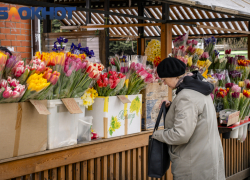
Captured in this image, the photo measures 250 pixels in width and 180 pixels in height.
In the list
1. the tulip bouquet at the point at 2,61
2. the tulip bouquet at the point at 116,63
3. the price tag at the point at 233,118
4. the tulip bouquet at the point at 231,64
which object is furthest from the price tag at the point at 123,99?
the tulip bouquet at the point at 231,64

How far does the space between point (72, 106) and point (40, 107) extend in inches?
11.4

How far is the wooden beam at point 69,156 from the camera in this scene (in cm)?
213

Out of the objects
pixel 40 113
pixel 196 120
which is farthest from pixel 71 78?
pixel 196 120

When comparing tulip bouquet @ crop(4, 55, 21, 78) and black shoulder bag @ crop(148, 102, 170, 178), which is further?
black shoulder bag @ crop(148, 102, 170, 178)

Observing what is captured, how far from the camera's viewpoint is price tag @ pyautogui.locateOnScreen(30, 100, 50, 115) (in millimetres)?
2114

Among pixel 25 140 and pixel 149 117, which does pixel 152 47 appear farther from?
pixel 25 140

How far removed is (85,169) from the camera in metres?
2.63

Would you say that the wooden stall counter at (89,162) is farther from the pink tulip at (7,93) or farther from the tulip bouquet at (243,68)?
the tulip bouquet at (243,68)

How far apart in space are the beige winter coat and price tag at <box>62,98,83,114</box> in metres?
0.61

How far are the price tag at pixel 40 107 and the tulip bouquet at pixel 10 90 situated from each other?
0.11 meters

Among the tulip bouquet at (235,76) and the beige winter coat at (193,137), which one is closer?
the beige winter coat at (193,137)

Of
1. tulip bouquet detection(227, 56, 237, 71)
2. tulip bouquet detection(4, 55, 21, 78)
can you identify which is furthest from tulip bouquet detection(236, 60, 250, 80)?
tulip bouquet detection(4, 55, 21, 78)

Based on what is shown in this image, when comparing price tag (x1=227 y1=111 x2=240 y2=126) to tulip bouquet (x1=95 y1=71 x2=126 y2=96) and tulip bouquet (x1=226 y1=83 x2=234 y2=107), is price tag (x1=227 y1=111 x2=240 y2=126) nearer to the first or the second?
tulip bouquet (x1=226 y1=83 x2=234 y2=107)

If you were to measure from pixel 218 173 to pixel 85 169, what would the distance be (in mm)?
1023
